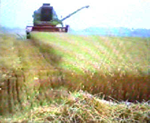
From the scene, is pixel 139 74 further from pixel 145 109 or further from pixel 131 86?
pixel 145 109

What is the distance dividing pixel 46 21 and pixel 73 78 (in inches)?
18.7

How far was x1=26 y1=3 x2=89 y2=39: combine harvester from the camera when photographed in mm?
1604

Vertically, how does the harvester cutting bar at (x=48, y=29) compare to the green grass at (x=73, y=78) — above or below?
above

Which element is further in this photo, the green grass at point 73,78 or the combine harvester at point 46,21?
the combine harvester at point 46,21

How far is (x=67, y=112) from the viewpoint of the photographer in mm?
1282

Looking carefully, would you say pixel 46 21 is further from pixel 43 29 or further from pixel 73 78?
pixel 73 78

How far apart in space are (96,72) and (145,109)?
1.19 ft

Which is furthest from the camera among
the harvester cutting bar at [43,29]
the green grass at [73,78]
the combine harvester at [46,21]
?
the harvester cutting bar at [43,29]

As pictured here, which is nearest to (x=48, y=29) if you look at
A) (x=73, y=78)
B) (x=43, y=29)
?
(x=43, y=29)

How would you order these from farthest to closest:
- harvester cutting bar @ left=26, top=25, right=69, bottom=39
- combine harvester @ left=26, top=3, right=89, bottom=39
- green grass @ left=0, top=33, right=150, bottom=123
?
1. harvester cutting bar @ left=26, top=25, right=69, bottom=39
2. combine harvester @ left=26, top=3, right=89, bottom=39
3. green grass @ left=0, top=33, right=150, bottom=123

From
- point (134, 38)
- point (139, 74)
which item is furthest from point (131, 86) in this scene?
point (134, 38)

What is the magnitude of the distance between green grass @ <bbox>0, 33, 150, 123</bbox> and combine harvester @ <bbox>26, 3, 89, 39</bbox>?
8 cm

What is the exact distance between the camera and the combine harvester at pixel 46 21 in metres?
1.60

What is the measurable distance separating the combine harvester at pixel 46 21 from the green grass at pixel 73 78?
8 centimetres
